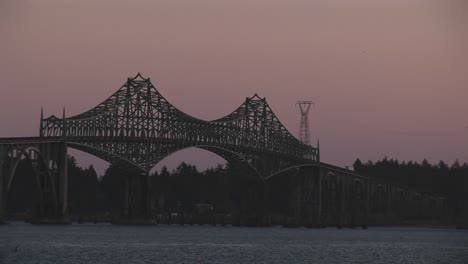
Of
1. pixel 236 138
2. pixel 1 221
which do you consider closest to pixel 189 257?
pixel 1 221

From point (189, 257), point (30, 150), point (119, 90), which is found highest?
point (119, 90)

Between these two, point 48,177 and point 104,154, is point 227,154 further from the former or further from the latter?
point 48,177

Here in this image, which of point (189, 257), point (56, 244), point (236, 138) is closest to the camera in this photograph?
point (189, 257)

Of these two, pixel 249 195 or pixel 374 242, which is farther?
pixel 249 195

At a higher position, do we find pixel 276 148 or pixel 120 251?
pixel 276 148

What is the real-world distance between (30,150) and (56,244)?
38.9 meters

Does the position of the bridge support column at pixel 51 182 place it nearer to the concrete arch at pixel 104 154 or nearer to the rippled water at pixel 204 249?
the concrete arch at pixel 104 154

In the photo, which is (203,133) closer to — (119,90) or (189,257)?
(119,90)

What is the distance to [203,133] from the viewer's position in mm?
175750

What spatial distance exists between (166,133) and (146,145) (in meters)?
4.95

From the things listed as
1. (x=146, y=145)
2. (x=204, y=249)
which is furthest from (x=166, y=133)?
(x=204, y=249)

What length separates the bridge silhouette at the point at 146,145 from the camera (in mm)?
145875

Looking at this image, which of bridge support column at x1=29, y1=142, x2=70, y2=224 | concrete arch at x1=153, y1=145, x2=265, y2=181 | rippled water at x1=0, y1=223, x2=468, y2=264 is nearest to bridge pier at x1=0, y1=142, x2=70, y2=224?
bridge support column at x1=29, y1=142, x2=70, y2=224

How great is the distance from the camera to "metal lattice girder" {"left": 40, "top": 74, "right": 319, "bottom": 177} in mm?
158000
